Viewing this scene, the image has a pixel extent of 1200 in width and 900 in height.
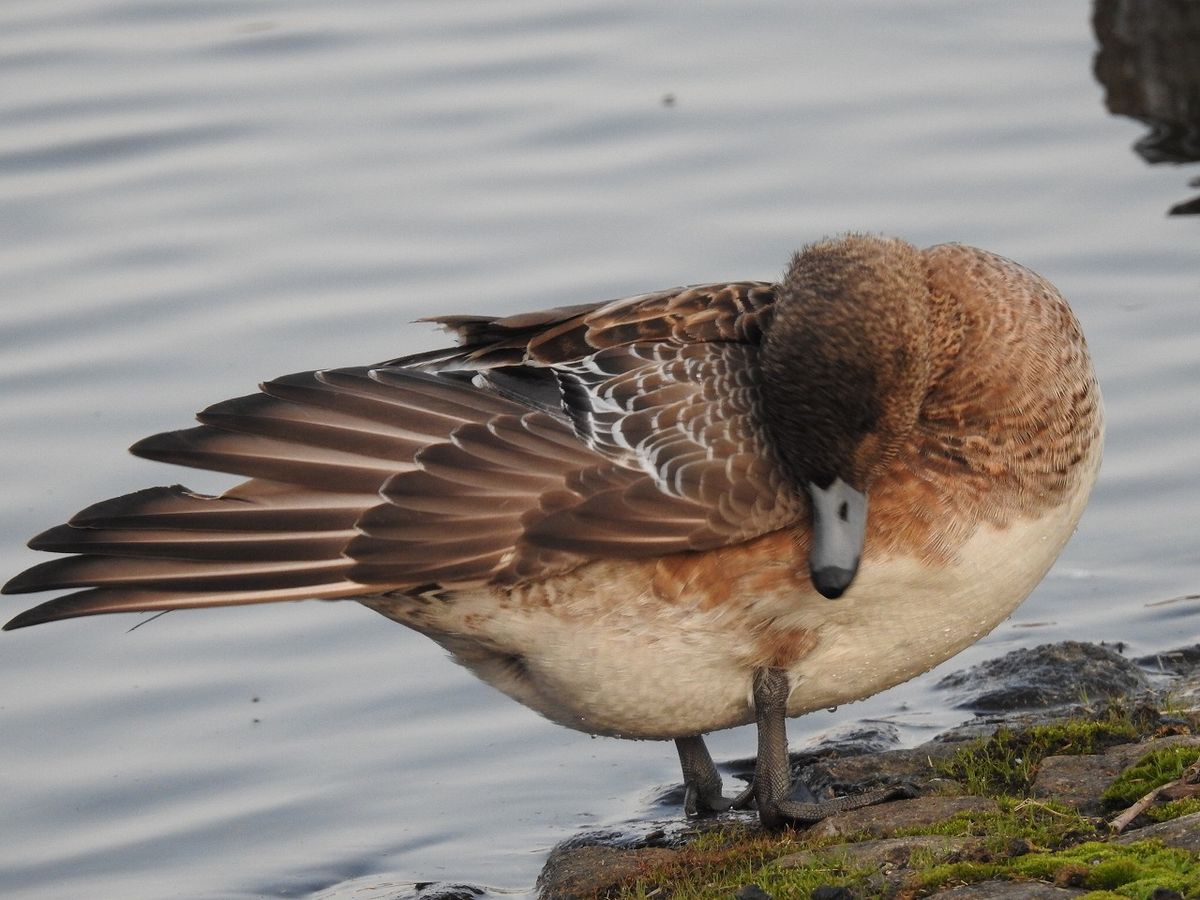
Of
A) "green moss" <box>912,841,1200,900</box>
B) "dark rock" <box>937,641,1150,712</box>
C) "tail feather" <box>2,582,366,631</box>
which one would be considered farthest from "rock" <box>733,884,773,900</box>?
"dark rock" <box>937,641,1150,712</box>

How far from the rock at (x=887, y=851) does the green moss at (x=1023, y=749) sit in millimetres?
732

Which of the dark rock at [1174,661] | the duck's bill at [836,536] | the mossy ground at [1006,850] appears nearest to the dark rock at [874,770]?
the mossy ground at [1006,850]

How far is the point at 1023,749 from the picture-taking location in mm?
6430

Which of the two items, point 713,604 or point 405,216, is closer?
point 713,604

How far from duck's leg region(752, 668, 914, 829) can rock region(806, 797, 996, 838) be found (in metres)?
0.06

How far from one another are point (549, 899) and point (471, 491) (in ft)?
4.34

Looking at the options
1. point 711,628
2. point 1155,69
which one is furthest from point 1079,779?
point 1155,69

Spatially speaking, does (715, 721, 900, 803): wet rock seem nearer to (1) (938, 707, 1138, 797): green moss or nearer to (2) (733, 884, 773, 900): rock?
(1) (938, 707, 1138, 797): green moss

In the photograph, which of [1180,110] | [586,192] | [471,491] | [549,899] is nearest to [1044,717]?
[549,899]

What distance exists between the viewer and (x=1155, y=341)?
32.7ft

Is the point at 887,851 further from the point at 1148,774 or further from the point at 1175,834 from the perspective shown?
the point at 1148,774

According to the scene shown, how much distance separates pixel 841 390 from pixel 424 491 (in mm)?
1236

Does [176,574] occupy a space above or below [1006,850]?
above

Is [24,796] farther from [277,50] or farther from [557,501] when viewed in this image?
[277,50]
